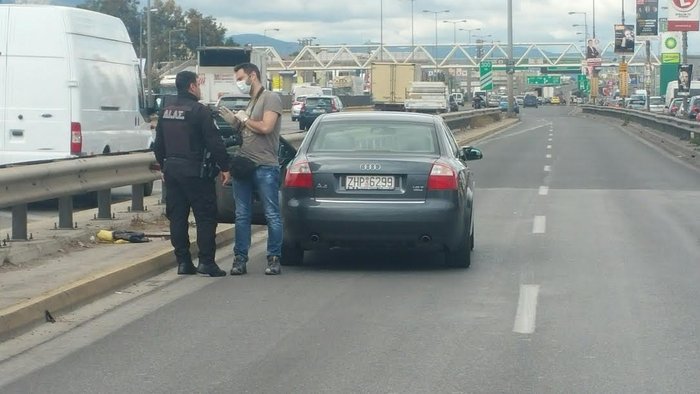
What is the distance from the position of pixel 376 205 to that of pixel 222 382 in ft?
14.4

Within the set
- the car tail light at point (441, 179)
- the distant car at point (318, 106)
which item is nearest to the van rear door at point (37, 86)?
the car tail light at point (441, 179)

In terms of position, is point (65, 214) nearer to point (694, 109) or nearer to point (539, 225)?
point (539, 225)

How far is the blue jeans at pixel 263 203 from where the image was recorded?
11.2 meters

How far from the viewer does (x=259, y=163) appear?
11188 mm

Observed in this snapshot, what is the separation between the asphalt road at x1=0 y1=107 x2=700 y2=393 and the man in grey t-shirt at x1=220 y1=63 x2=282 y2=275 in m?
0.29

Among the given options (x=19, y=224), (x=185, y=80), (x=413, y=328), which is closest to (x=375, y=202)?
(x=185, y=80)

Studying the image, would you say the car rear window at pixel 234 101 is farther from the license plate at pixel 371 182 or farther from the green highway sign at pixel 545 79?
the green highway sign at pixel 545 79

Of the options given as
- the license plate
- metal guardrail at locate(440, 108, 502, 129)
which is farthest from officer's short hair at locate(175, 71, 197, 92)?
metal guardrail at locate(440, 108, 502, 129)

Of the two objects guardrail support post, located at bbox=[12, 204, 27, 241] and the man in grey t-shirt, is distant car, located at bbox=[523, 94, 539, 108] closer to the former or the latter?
the man in grey t-shirt

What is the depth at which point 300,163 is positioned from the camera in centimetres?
1141

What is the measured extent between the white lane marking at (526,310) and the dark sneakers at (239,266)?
252cm

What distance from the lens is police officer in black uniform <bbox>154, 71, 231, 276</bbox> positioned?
1086 centimetres

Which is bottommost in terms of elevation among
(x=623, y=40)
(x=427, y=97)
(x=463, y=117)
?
(x=463, y=117)

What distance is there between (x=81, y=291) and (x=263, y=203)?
2.20 metres
